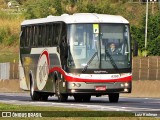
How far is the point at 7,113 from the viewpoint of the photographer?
76.5 feet

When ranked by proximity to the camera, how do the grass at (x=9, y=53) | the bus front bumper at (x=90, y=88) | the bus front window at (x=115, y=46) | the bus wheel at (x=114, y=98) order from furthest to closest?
the grass at (x=9, y=53)
the bus wheel at (x=114, y=98)
the bus front window at (x=115, y=46)
the bus front bumper at (x=90, y=88)

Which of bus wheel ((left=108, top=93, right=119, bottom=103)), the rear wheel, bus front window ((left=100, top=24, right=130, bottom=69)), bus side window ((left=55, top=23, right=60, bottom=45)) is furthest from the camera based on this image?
the rear wheel

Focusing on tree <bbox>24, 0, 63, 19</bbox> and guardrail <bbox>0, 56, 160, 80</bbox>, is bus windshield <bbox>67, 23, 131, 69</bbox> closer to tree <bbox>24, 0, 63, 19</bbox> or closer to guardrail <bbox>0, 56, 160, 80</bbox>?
guardrail <bbox>0, 56, 160, 80</bbox>

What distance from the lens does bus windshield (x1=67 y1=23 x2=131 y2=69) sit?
3469 centimetres

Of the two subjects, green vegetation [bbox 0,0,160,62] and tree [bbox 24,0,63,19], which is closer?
green vegetation [bbox 0,0,160,62]

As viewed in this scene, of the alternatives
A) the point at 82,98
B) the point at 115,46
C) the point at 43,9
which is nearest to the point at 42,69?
the point at 82,98

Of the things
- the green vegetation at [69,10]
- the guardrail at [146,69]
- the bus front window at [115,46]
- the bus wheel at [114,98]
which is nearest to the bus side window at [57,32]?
the bus front window at [115,46]

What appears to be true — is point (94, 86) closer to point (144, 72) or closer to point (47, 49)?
point (47, 49)

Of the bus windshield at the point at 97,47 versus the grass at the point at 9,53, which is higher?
the bus windshield at the point at 97,47

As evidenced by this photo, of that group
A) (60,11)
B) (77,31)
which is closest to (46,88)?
(77,31)

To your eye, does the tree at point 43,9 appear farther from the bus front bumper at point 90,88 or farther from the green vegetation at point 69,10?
the bus front bumper at point 90,88

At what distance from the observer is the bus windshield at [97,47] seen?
3469 centimetres

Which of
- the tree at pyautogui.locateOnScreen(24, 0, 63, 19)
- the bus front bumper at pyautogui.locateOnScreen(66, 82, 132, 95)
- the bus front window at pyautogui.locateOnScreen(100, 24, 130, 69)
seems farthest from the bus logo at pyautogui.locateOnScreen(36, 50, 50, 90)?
the tree at pyautogui.locateOnScreen(24, 0, 63, 19)

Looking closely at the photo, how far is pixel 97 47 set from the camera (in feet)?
114
